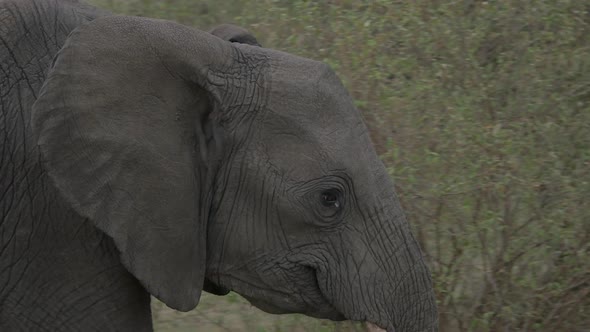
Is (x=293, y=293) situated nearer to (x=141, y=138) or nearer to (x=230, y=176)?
(x=230, y=176)

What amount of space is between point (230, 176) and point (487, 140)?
6.67 ft

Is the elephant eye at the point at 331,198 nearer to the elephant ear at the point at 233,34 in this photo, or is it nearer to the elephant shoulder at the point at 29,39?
the elephant ear at the point at 233,34

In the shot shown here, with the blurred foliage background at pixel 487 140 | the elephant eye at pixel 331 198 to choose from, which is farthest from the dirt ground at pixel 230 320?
the elephant eye at pixel 331 198

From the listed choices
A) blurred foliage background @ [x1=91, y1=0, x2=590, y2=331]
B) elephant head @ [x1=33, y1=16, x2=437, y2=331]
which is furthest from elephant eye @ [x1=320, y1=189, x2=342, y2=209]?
blurred foliage background @ [x1=91, y1=0, x2=590, y2=331]

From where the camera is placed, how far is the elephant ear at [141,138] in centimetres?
306

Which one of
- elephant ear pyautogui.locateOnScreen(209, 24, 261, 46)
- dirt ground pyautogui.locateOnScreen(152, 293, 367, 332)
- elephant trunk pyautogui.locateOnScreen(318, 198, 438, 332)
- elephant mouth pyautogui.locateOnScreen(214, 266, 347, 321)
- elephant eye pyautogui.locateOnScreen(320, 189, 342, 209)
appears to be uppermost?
elephant ear pyautogui.locateOnScreen(209, 24, 261, 46)

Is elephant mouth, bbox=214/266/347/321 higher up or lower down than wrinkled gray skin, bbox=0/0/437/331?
lower down

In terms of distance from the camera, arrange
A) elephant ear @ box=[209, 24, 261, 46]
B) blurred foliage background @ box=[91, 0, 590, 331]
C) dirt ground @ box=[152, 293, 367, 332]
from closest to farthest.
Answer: elephant ear @ box=[209, 24, 261, 46] → blurred foliage background @ box=[91, 0, 590, 331] → dirt ground @ box=[152, 293, 367, 332]

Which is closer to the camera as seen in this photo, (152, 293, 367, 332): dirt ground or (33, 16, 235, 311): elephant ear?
(33, 16, 235, 311): elephant ear

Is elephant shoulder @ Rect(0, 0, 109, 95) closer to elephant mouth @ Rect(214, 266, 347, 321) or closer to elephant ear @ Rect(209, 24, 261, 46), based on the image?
elephant ear @ Rect(209, 24, 261, 46)

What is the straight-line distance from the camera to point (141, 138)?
10.2 ft

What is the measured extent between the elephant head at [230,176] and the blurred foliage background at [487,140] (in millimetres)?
1742

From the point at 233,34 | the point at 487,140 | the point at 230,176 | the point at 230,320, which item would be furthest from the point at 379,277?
the point at 230,320

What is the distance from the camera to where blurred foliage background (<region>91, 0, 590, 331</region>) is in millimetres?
4977
